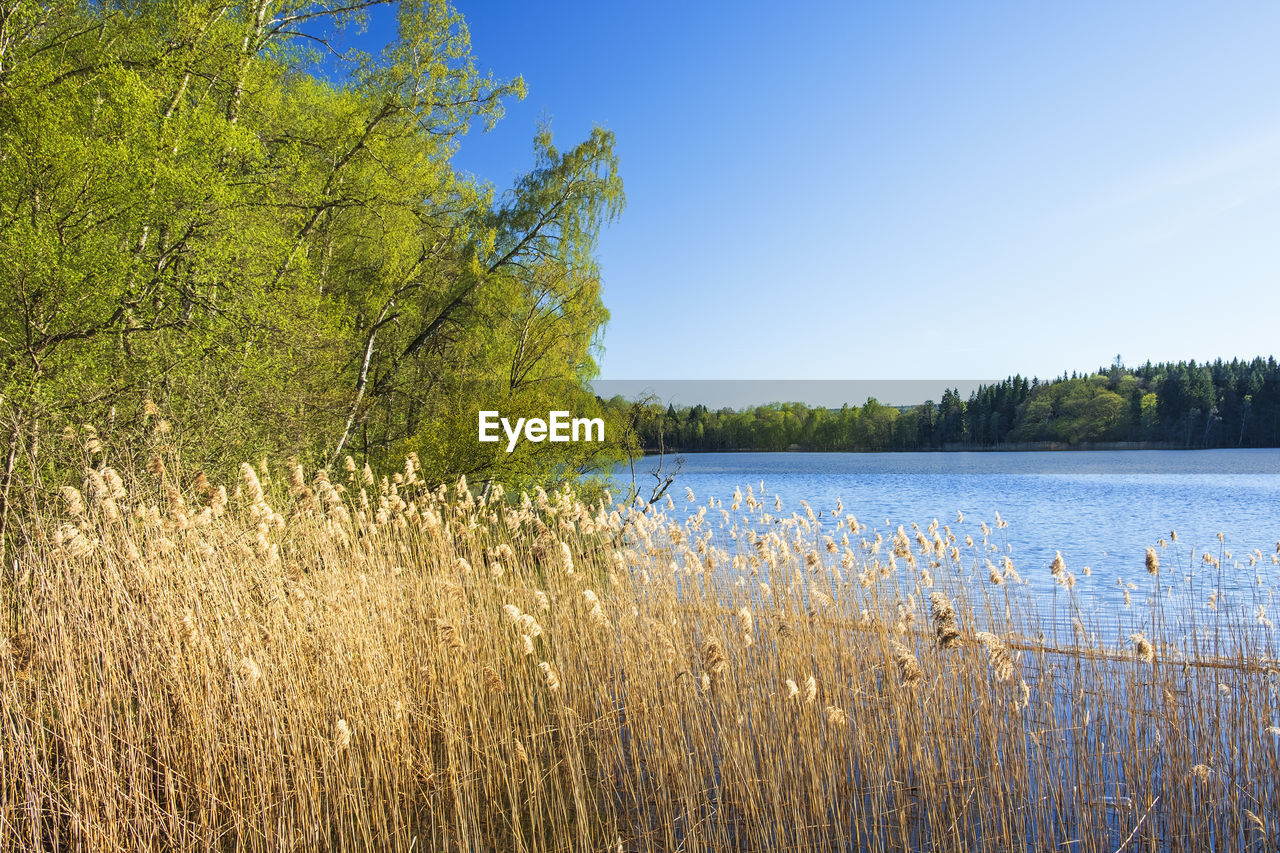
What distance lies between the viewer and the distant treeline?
75.0 metres

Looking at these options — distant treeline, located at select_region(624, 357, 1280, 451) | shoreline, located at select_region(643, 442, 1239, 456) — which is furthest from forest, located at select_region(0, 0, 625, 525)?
shoreline, located at select_region(643, 442, 1239, 456)

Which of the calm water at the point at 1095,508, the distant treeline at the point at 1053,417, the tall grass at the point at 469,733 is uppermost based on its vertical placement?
the distant treeline at the point at 1053,417

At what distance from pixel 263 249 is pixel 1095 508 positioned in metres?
26.8

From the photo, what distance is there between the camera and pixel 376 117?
508 inches

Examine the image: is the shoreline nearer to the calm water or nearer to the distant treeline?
the distant treeline

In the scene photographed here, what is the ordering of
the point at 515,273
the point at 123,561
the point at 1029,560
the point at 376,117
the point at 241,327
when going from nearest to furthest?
the point at 123,561, the point at 241,327, the point at 376,117, the point at 1029,560, the point at 515,273

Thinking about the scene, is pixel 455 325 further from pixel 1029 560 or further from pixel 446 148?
pixel 1029 560

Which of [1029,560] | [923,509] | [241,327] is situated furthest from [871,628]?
[923,509]

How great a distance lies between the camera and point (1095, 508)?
83.2 feet

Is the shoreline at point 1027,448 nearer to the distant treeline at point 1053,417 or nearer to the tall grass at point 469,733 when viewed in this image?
the distant treeline at point 1053,417

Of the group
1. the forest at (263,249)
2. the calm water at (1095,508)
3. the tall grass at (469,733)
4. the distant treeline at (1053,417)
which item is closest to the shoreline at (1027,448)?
the distant treeline at (1053,417)

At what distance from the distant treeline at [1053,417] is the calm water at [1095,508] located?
87.3ft

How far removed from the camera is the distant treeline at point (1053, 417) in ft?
246

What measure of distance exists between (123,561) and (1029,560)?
1476 centimetres
